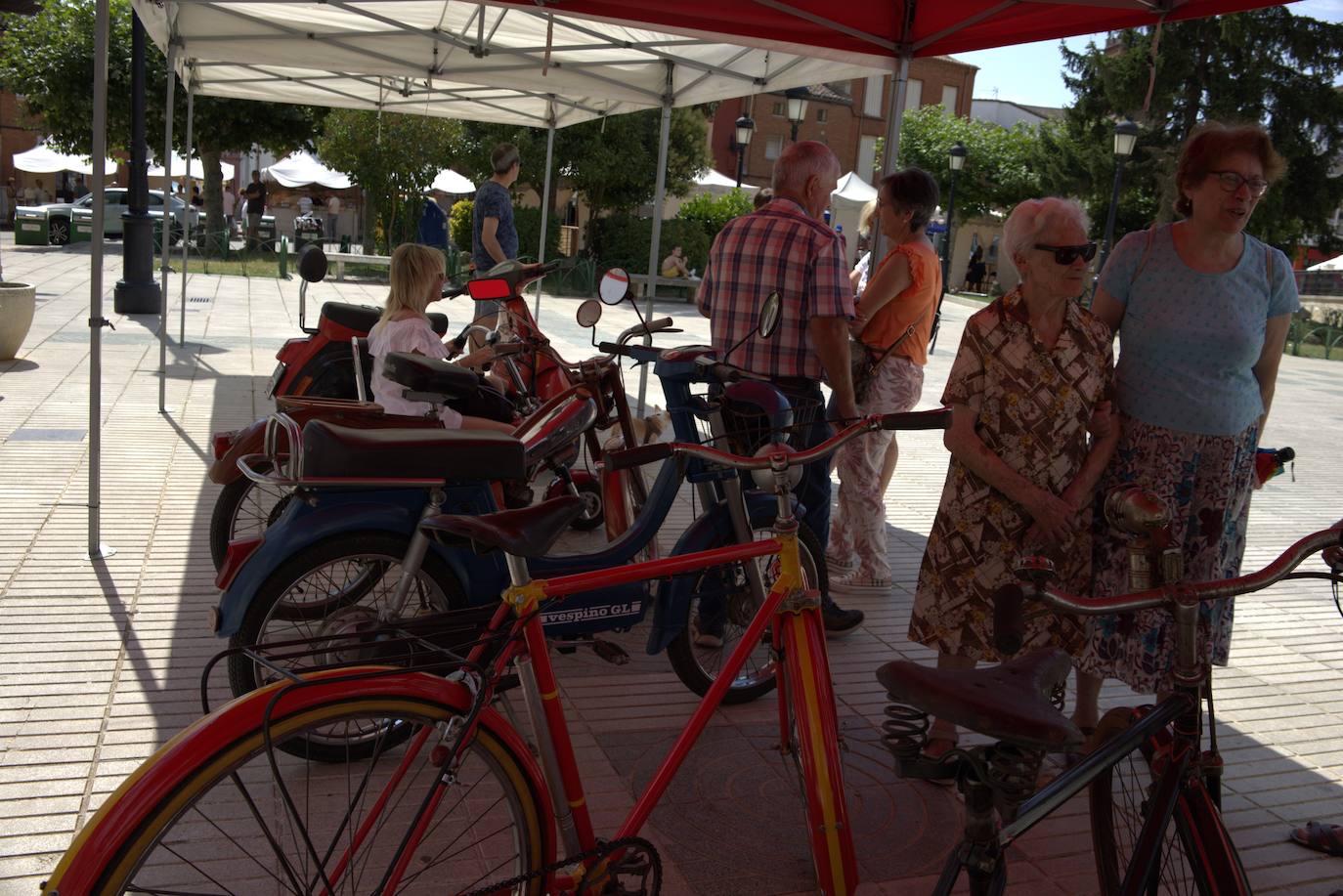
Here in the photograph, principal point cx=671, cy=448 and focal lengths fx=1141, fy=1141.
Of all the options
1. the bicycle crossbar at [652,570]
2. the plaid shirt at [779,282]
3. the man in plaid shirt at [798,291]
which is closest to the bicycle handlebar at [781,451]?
the bicycle crossbar at [652,570]

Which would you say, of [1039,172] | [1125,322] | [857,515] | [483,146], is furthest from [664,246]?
[1125,322]

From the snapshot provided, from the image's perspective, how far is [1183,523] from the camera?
11.4 feet

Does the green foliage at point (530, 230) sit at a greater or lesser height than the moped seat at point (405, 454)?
greater

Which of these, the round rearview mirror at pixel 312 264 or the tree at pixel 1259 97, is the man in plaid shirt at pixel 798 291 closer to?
the round rearview mirror at pixel 312 264

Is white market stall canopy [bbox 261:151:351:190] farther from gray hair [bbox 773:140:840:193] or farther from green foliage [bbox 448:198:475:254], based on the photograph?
gray hair [bbox 773:140:840:193]

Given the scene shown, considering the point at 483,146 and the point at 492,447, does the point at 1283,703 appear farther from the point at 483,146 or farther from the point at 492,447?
the point at 483,146

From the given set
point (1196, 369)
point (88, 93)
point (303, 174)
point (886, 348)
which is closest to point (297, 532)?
point (1196, 369)

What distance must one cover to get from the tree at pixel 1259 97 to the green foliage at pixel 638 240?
532 inches

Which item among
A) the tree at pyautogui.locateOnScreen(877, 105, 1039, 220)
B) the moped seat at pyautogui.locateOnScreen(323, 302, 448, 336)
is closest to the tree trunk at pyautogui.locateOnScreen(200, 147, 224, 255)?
the moped seat at pyautogui.locateOnScreen(323, 302, 448, 336)

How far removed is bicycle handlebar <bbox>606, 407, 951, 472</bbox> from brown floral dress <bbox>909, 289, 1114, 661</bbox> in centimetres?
69

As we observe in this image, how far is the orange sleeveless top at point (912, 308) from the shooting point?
5.18m

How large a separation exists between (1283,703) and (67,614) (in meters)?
4.97

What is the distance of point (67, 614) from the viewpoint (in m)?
4.50

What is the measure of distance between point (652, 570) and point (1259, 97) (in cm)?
3731
